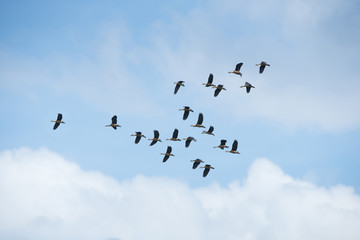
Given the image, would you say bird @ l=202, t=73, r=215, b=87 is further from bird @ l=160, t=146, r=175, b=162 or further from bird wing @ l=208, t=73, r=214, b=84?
bird @ l=160, t=146, r=175, b=162

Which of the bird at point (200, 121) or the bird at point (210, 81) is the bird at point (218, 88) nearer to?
the bird at point (210, 81)

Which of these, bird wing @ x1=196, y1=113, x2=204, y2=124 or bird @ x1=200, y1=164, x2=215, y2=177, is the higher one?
bird wing @ x1=196, y1=113, x2=204, y2=124

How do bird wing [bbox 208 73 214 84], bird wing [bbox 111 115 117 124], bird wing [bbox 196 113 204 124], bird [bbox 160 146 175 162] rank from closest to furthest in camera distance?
bird wing [bbox 208 73 214 84] < bird wing [bbox 196 113 204 124] < bird [bbox 160 146 175 162] < bird wing [bbox 111 115 117 124]

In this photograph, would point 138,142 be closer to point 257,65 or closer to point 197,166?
point 197,166

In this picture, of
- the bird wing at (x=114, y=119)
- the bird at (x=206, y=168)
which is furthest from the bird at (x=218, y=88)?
the bird wing at (x=114, y=119)

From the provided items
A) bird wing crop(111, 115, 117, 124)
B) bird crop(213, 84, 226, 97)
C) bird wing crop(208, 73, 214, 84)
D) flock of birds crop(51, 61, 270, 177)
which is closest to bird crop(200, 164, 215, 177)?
flock of birds crop(51, 61, 270, 177)

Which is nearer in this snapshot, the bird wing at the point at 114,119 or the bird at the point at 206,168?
the bird at the point at 206,168

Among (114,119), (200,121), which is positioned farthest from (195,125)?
(114,119)

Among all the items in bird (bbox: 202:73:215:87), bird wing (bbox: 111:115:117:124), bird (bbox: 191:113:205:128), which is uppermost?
bird (bbox: 202:73:215:87)

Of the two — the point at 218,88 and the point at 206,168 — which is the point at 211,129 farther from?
the point at 218,88

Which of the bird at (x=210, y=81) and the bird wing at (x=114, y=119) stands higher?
the bird at (x=210, y=81)

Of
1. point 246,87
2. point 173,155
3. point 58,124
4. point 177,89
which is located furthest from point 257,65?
point 58,124

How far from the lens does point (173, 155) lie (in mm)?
123375

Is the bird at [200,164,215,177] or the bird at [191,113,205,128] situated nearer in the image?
the bird at [200,164,215,177]
